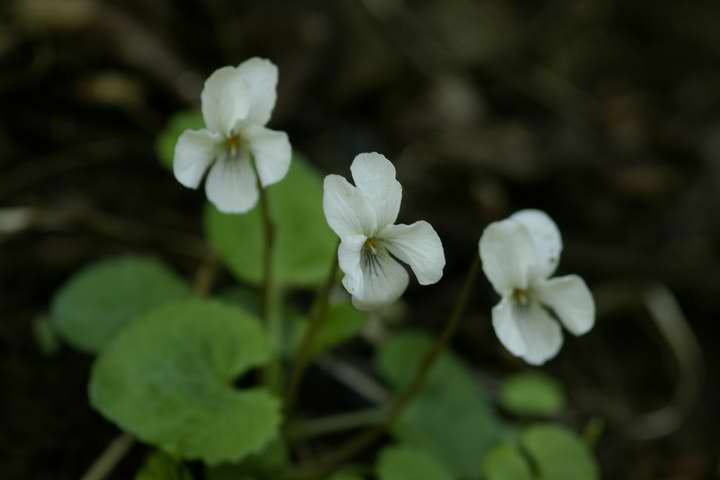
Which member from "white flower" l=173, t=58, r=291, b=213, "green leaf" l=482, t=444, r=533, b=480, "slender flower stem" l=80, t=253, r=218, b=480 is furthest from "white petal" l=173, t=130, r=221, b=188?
"green leaf" l=482, t=444, r=533, b=480

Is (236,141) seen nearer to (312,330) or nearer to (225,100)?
(225,100)

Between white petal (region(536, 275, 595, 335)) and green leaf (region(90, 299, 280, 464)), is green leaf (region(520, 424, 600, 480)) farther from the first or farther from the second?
green leaf (region(90, 299, 280, 464))

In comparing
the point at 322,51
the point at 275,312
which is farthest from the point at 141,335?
the point at 322,51

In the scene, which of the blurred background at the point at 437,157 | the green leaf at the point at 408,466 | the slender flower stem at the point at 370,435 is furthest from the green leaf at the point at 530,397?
the green leaf at the point at 408,466

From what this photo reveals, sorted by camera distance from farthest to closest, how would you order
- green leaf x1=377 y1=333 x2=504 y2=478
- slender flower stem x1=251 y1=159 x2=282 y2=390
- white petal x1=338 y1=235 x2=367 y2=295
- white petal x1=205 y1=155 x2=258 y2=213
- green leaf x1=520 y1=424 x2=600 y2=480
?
1. green leaf x1=377 y1=333 x2=504 y2=478
2. green leaf x1=520 y1=424 x2=600 y2=480
3. slender flower stem x1=251 y1=159 x2=282 y2=390
4. white petal x1=205 y1=155 x2=258 y2=213
5. white petal x1=338 y1=235 x2=367 y2=295

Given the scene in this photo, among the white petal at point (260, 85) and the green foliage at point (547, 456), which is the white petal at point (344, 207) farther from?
the green foliage at point (547, 456)

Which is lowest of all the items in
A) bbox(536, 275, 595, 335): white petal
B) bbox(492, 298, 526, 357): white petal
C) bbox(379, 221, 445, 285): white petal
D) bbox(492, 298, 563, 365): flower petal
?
bbox(379, 221, 445, 285): white petal
